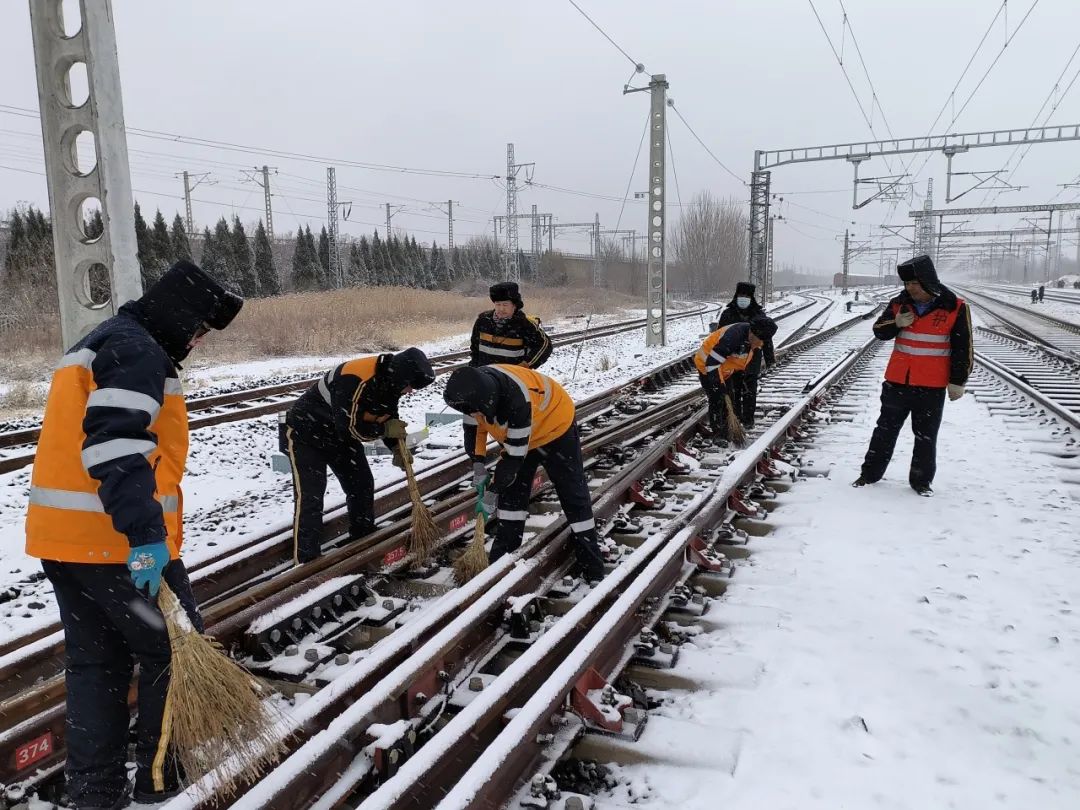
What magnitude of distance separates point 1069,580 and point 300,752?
4.30 metres

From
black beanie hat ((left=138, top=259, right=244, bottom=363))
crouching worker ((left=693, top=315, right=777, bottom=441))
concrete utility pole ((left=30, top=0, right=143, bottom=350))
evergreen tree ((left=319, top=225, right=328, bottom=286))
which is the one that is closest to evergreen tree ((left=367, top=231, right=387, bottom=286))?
evergreen tree ((left=319, top=225, right=328, bottom=286))

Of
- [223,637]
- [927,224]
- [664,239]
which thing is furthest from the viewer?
[927,224]

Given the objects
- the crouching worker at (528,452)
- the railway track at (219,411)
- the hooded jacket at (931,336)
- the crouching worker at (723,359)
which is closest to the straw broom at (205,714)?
the crouching worker at (528,452)

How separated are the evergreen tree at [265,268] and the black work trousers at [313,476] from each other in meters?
47.1

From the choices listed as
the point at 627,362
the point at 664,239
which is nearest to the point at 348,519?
the point at 627,362

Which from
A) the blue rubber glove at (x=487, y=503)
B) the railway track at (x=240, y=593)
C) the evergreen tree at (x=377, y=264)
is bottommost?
the railway track at (x=240, y=593)

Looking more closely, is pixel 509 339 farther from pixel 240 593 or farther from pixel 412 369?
pixel 240 593

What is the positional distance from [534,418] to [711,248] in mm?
64532

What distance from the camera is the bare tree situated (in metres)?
65.4

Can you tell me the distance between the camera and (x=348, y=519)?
5383 mm

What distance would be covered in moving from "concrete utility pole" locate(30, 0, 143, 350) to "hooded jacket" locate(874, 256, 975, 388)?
6.34 metres

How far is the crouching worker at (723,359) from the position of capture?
8086mm

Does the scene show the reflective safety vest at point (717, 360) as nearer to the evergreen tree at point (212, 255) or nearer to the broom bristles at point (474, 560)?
the broom bristles at point (474, 560)

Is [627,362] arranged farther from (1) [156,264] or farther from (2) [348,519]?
(1) [156,264]
